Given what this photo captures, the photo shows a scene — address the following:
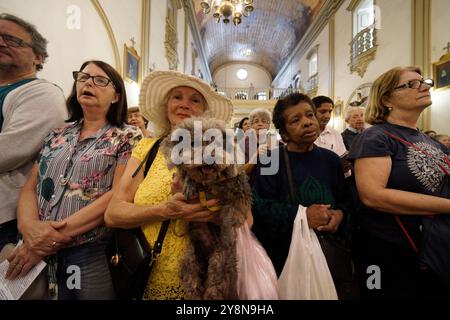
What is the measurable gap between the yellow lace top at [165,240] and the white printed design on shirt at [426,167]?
4.23 ft

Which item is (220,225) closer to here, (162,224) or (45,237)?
(162,224)

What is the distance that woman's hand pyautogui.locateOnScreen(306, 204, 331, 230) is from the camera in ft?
3.91

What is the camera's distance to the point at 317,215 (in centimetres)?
120

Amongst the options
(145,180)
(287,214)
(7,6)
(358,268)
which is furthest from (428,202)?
(7,6)

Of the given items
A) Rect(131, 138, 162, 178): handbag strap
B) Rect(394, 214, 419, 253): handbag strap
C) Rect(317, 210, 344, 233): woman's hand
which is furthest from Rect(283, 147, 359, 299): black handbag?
Rect(131, 138, 162, 178): handbag strap

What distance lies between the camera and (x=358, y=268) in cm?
145

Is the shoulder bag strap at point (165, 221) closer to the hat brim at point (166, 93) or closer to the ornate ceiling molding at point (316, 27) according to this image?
the hat brim at point (166, 93)

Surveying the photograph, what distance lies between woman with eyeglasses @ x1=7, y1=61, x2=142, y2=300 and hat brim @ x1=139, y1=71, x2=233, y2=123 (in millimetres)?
190

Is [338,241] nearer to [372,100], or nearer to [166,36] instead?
[372,100]

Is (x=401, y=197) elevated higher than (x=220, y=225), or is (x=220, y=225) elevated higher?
(x=401, y=197)

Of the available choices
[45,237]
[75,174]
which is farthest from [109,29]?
[45,237]

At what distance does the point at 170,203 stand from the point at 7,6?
2.87 meters

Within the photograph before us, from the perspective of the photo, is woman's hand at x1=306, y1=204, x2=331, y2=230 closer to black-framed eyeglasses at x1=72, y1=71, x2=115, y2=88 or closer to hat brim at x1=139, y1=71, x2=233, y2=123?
hat brim at x1=139, y1=71, x2=233, y2=123

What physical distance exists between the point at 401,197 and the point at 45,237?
5.96 feet
